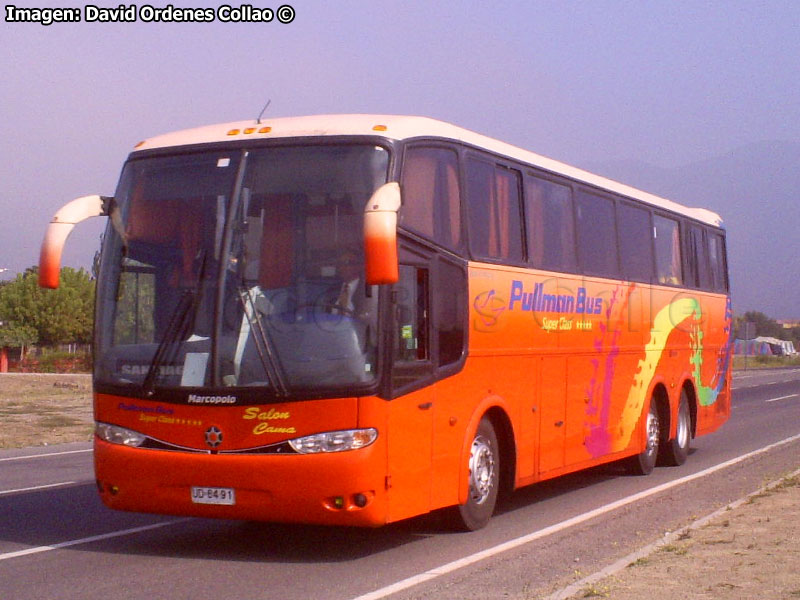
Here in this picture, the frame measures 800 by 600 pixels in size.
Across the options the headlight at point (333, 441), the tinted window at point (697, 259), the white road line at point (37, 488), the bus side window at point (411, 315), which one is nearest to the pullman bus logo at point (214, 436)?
the headlight at point (333, 441)

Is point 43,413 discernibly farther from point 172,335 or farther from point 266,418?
point 266,418

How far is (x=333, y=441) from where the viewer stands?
9180 mm

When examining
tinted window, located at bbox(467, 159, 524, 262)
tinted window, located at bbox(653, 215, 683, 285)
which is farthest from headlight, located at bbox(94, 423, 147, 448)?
tinted window, located at bbox(653, 215, 683, 285)

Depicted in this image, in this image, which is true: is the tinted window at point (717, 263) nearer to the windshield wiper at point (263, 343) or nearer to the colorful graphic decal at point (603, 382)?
the colorful graphic decal at point (603, 382)

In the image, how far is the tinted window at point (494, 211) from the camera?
11.2 metres

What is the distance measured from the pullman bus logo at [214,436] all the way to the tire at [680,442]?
9333 mm

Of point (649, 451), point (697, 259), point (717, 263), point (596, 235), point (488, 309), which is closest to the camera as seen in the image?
point (488, 309)

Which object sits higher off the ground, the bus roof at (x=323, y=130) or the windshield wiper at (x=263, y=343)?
the bus roof at (x=323, y=130)

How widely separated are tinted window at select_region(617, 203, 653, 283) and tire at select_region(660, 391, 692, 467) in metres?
2.49

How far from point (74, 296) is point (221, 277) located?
96920 millimetres

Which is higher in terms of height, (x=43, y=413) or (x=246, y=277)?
(x=246, y=277)

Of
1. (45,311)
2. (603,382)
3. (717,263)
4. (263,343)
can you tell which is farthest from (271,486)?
(45,311)

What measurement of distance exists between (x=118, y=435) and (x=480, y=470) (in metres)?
3.28

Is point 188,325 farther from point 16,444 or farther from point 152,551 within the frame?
point 16,444
